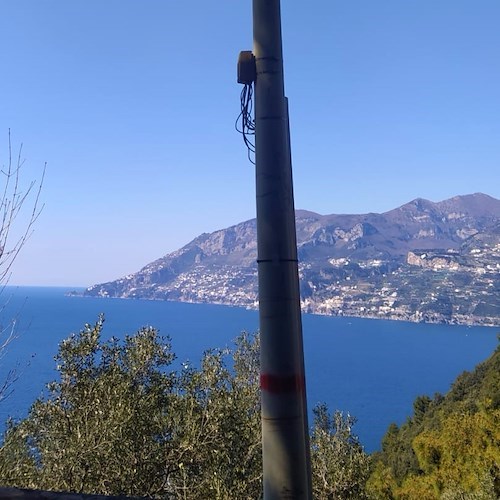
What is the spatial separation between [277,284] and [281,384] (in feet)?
1.88

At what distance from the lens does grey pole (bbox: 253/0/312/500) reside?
2840 mm

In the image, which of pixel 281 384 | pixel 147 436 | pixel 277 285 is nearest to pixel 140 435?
pixel 147 436

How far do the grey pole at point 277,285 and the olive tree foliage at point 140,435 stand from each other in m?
7.20

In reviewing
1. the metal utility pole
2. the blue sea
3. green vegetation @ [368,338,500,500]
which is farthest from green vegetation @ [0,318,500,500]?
the blue sea

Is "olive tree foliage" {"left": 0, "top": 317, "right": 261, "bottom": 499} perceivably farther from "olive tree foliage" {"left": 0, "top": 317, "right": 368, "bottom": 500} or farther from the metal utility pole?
the metal utility pole

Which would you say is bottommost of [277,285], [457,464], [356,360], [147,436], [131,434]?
[356,360]

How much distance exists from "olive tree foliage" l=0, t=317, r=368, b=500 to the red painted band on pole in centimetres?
726

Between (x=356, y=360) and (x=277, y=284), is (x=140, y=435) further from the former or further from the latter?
(x=356, y=360)

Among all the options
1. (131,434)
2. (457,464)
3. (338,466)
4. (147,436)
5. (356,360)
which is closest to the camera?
(131,434)

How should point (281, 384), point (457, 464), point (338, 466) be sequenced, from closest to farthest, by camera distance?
point (281, 384)
point (338, 466)
point (457, 464)

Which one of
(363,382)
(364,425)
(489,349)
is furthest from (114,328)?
(489,349)

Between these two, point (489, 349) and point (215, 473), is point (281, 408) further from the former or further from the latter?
point (489, 349)

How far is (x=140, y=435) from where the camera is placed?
1040cm

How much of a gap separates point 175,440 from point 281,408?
28.8 feet
